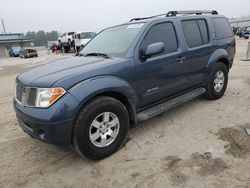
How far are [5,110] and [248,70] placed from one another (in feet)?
27.0

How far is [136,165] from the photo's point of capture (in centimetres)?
313

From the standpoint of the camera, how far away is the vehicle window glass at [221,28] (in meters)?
5.23

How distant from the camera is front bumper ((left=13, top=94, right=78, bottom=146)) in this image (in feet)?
9.18

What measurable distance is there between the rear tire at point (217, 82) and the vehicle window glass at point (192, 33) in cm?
80

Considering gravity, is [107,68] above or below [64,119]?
above

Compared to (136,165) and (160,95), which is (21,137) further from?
(160,95)

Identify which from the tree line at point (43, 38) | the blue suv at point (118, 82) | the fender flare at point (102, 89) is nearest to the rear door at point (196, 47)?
the blue suv at point (118, 82)

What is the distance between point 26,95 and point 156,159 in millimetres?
1913

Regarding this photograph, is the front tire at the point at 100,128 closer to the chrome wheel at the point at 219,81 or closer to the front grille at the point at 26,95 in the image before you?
the front grille at the point at 26,95

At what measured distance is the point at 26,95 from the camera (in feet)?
10.3

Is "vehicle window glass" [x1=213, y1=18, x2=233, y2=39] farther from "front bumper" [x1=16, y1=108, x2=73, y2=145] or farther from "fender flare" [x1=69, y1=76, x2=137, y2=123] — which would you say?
"front bumper" [x1=16, y1=108, x2=73, y2=145]

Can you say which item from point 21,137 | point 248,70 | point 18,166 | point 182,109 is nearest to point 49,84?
point 18,166

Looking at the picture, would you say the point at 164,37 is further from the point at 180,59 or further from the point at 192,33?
the point at 192,33

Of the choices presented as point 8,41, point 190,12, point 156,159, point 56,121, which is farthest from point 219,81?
point 8,41
